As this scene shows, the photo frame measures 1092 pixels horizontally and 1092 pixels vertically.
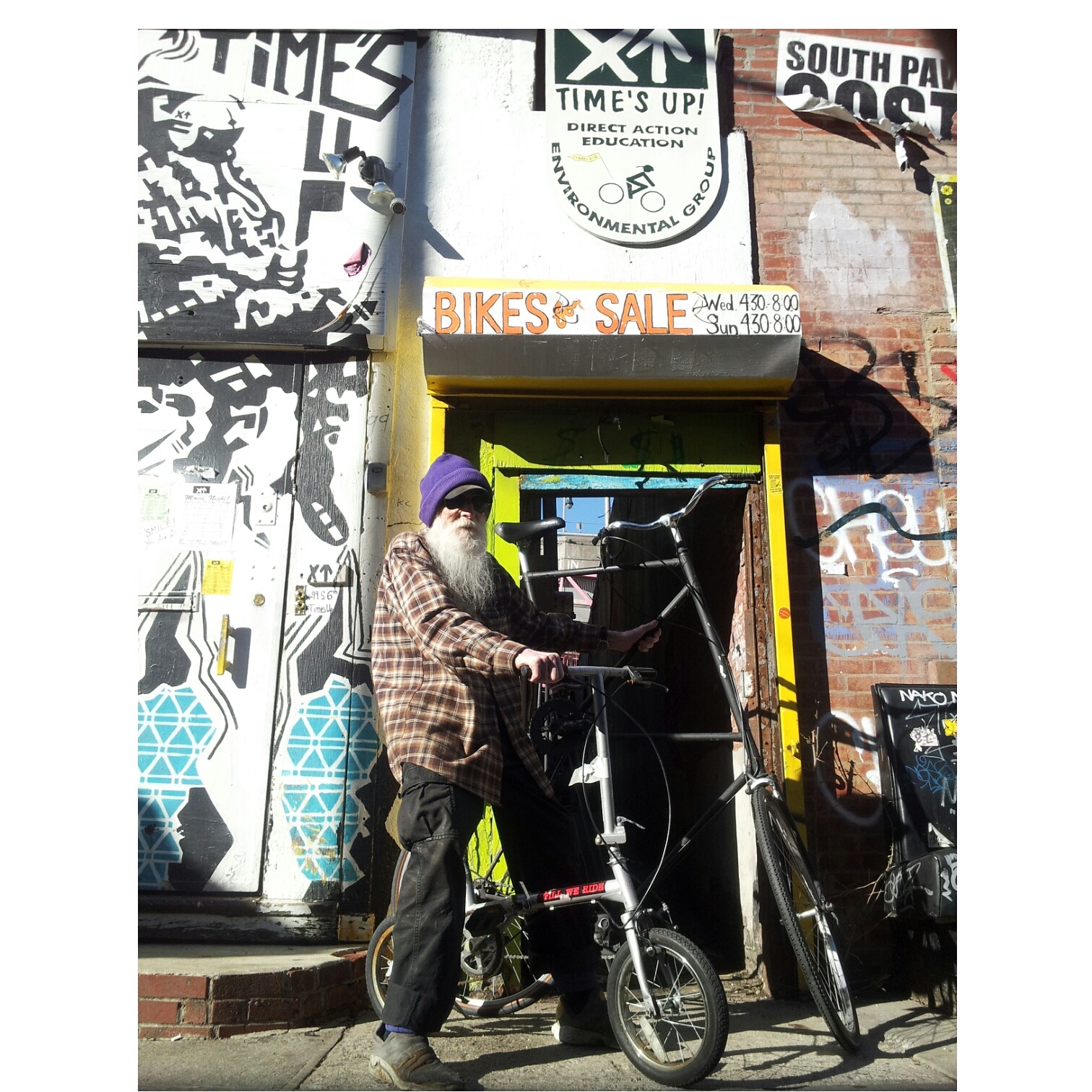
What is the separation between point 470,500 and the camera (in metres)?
3.13

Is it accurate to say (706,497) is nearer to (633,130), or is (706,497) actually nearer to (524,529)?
(524,529)

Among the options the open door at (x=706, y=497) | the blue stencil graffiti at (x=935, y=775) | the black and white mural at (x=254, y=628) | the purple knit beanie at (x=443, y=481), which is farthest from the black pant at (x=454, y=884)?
the blue stencil graffiti at (x=935, y=775)

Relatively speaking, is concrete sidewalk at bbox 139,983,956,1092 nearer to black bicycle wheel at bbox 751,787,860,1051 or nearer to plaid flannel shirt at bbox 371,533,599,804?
black bicycle wheel at bbox 751,787,860,1051

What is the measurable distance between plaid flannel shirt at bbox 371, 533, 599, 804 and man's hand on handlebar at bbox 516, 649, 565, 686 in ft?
0.15

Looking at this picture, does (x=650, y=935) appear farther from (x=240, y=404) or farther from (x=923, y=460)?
(x=240, y=404)

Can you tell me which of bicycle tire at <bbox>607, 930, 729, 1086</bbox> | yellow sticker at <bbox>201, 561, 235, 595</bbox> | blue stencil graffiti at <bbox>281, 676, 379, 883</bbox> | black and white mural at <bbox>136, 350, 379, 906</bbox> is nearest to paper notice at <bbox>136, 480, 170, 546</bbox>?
black and white mural at <bbox>136, 350, 379, 906</bbox>

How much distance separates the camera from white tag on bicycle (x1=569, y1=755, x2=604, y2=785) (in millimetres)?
2973

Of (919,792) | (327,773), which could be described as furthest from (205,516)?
(919,792)

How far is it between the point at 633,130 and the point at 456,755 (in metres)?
3.62

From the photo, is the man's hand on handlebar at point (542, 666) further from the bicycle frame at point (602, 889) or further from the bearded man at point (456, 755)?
the bicycle frame at point (602, 889)

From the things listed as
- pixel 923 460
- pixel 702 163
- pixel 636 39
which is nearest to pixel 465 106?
pixel 636 39

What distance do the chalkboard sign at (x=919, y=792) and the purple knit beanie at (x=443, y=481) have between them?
2.25m

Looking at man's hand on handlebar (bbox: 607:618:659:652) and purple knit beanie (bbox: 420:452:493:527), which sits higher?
purple knit beanie (bbox: 420:452:493:527)

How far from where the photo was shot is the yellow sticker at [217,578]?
14.0ft
